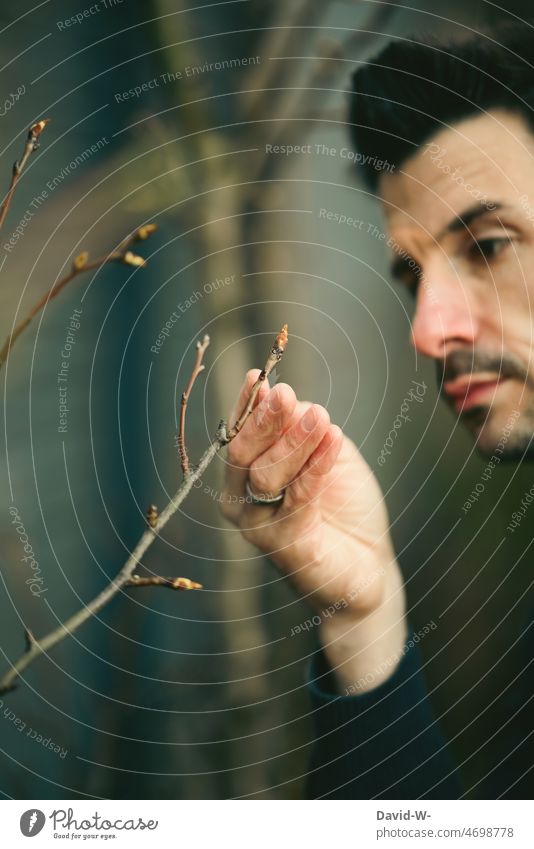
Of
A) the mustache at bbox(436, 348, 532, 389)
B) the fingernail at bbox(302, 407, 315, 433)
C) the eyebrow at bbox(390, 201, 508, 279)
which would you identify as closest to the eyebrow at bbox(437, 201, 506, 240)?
the eyebrow at bbox(390, 201, 508, 279)

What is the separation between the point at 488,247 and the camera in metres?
0.66

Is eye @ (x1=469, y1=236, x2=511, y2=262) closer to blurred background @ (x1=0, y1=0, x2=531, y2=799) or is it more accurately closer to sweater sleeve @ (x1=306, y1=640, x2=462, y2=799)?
blurred background @ (x1=0, y1=0, x2=531, y2=799)

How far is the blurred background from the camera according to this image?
0.64m

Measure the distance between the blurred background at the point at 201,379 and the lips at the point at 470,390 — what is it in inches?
0.9

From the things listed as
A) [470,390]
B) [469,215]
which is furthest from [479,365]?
[469,215]

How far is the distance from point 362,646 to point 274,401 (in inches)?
9.4

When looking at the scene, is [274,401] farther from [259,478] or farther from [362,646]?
[362,646]

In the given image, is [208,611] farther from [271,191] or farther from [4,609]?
[271,191]

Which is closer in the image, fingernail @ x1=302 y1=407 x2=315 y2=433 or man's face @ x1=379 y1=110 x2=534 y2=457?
fingernail @ x1=302 y1=407 x2=315 y2=433

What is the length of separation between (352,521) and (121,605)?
8.1 inches

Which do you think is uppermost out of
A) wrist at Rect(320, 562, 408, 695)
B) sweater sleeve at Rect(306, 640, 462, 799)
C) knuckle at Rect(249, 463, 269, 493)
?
knuckle at Rect(249, 463, 269, 493)

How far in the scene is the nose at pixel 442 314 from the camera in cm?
67

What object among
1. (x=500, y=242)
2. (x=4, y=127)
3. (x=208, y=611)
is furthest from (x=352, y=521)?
(x=4, y=127)

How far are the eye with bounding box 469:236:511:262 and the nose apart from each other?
2 centimetres
